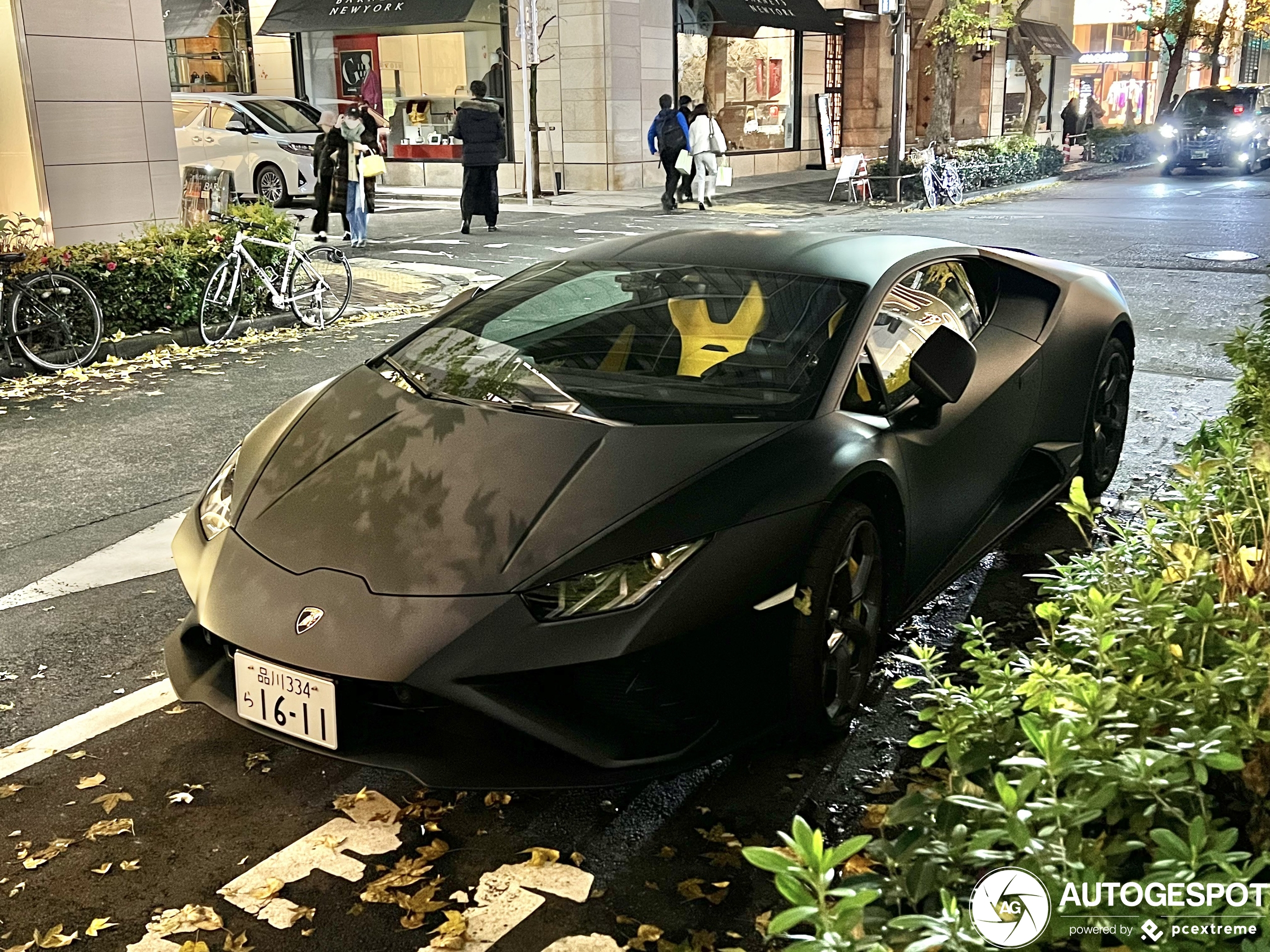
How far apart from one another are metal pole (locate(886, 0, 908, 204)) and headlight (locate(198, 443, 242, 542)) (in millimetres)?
20429

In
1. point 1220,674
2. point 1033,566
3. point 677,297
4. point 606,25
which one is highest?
point 606,25

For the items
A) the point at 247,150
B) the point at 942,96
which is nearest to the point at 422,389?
the point at 247,150

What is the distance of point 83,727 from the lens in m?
4.07

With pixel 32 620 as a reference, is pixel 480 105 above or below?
above

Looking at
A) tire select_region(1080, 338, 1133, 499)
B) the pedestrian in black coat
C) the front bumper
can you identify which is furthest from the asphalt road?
the pedestrian in black coat

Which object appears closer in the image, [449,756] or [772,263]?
[449,756]

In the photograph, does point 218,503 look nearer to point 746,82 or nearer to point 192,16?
point 746,82

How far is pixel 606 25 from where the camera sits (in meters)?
27.2

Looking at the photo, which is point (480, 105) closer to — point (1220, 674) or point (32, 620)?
point (32, 620)

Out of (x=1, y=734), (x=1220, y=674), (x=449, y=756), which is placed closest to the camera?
(x=1220, y=674)

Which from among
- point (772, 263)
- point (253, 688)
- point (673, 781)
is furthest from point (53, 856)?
point (772, 263)

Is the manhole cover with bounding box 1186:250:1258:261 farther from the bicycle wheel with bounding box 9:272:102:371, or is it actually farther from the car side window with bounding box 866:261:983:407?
the bicycle wheel with bounding box 9:272:102:371

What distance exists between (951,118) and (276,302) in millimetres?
19293

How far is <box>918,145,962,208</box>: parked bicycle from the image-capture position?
2375cm
